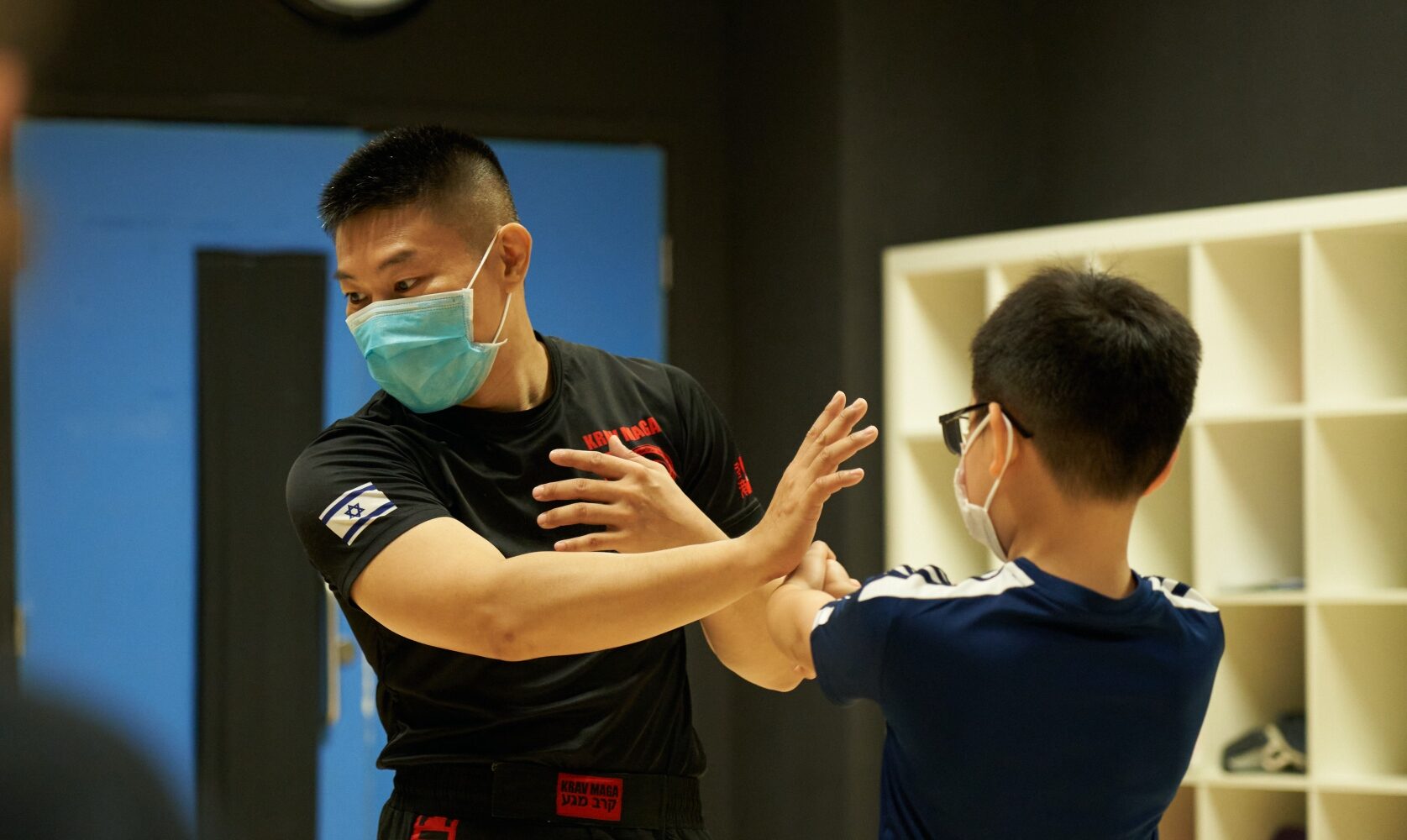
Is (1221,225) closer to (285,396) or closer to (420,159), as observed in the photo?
(420,159)

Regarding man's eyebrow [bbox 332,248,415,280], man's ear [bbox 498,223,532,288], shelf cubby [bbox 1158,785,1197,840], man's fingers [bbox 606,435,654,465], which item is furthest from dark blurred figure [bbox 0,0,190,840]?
shelf cubby [bbox 1158,785,1197,840]

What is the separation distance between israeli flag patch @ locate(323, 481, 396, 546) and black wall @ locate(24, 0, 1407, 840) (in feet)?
8.22

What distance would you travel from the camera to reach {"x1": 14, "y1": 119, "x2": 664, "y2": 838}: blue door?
146 inches

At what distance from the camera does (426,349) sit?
67.5 inches

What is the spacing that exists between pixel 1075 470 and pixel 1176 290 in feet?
7.28

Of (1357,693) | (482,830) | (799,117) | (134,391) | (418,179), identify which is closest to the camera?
(482,830)

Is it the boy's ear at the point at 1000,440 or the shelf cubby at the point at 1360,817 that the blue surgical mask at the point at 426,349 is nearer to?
the boy's ear at the point at 1000,440

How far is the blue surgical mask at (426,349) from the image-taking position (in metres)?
1.73

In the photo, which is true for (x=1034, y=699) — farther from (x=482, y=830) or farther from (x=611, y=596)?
(x=482, y=830)

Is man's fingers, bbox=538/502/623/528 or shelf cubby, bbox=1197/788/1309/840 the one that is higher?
man's fingers, bbox=538/502/623/528

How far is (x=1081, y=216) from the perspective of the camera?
420cm

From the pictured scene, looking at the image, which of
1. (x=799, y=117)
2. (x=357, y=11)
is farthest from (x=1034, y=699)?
(x=357, y=11)

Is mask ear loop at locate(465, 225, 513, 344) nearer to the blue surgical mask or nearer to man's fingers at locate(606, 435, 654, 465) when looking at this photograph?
the blue surgical mask

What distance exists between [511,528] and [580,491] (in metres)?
0.16
